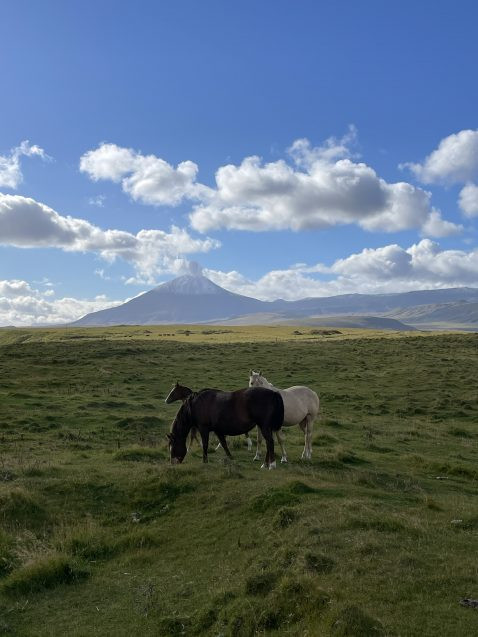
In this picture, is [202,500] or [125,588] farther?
[202,500]

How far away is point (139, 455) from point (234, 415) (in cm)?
404

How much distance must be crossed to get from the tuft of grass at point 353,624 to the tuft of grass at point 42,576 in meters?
5.19

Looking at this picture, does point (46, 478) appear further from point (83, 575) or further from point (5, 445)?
point (5, 445)

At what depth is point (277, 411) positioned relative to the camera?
14906mm

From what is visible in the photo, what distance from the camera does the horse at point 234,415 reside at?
48.3 ft

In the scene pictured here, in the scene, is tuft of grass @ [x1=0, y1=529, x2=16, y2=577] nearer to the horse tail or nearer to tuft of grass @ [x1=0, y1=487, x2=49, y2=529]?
tuft of grass @ [x1=0, y1=487, x2=49, y2=529]

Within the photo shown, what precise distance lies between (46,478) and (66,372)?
3098 centimetres

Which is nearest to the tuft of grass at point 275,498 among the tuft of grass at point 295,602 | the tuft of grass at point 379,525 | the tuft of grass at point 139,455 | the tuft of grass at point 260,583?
the tuft of grass at point 379,525

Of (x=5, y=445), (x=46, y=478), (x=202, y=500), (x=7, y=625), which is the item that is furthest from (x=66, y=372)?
(x=7, y=625)

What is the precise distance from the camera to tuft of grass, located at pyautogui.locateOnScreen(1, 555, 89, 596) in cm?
903

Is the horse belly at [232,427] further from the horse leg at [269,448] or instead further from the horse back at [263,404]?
the horse leg at [269,448]

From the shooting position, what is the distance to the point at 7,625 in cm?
782

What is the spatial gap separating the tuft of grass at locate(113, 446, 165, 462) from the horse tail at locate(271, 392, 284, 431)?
175 inches

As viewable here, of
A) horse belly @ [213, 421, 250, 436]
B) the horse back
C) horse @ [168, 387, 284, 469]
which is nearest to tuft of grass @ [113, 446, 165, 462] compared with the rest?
horse @ [168, 387, 284, 469]
